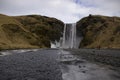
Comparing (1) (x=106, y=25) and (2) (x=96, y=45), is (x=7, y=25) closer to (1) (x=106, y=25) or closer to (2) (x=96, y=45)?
(2) (x=96, y=45)

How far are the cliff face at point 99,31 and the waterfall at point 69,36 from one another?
11.1ft

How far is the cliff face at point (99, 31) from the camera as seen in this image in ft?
283

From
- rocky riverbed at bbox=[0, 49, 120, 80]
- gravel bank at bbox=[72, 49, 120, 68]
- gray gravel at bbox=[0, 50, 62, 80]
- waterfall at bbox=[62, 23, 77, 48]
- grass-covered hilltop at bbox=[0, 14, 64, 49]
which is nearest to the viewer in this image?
gray gravel at bbox=[0, 50, 62, 80]

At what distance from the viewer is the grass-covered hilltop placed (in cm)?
8025

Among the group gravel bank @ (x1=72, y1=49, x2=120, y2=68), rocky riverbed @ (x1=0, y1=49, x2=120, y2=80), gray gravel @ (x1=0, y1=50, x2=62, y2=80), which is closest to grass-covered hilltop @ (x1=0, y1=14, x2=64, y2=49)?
gravel bank @ (x1=72, y1=49, x2=120, y2=68)

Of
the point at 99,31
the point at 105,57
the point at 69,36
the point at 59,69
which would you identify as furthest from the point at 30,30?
the point at 59,69

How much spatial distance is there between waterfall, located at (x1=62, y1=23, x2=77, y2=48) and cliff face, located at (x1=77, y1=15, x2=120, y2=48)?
11.1 ft

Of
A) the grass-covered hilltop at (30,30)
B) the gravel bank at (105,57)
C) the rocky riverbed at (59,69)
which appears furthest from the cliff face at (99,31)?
the rocky riverbed at (59,69)

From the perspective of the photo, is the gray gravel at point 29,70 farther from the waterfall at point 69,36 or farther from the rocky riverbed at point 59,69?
the waterfall at point 69,36

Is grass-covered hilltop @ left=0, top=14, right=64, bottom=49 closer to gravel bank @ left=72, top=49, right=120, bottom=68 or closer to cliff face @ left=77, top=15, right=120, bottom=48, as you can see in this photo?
cliff face @ left=77, top=15, right=120, bottom=48

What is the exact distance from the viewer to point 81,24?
115812 mm

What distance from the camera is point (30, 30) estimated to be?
335ft

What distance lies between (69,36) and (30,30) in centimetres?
2216

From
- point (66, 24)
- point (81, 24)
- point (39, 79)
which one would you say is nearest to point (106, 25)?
point (81, 24)
